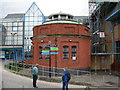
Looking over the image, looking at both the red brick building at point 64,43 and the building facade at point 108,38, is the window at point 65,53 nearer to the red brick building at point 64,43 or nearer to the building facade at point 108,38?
the red brick building at point 64,43

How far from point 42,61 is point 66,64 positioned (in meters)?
2.93

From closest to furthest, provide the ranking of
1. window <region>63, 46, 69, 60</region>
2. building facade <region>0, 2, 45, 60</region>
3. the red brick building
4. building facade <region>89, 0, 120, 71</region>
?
the red brick building → window <region>63, 46, 69, 60</region> → building facade <region>89, 0, 120, 71</region> → building facade <region>0, 2, 45, 60</region>

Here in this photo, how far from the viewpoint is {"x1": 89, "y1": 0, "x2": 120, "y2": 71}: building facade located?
20077 millimetres

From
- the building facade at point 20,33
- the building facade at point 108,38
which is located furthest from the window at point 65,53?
the building facade at point 20,33

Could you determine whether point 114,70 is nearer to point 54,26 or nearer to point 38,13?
point 54,26

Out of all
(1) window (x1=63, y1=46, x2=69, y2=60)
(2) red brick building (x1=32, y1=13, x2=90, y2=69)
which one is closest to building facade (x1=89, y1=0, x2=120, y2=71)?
(2) red brick building (x1=32, y1=13, x2=90, y2=69)

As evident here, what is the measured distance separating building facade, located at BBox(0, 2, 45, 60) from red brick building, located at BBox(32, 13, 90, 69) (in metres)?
Result: 25.1

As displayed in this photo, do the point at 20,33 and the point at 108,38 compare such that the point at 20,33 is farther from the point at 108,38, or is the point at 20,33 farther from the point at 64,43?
the point at 64,43

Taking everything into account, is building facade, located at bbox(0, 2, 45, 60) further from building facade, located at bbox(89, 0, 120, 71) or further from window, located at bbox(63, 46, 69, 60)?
window, located at bbox(63, 46, 69, 60)

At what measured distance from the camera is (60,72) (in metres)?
16.0

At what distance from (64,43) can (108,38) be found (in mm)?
10302

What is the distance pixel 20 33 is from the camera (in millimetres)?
44969

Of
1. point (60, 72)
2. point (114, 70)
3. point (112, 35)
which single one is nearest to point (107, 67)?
point (114, 70)

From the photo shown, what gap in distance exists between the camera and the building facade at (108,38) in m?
20.1
